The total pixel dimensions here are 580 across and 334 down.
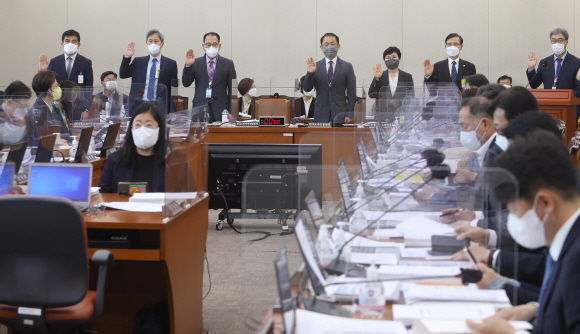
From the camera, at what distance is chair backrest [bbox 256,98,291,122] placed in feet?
24.0

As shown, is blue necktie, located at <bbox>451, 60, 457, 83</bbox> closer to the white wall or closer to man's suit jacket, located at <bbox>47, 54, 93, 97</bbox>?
the white wall

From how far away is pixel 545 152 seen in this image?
53.3 inches

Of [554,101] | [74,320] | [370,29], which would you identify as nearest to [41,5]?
[370,29]

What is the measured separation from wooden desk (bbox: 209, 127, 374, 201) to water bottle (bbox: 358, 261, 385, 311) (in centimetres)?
72

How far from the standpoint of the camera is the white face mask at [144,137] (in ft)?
10.5

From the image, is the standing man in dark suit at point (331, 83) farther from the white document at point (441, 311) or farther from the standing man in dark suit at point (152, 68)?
the white document at point (441, 311)

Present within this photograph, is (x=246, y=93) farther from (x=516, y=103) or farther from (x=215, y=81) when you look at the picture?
(x=516, y=103)

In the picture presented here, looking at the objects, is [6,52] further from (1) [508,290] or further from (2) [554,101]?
(1) [508,290]

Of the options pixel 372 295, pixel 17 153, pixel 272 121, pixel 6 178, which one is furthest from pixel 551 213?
pixel 272 121

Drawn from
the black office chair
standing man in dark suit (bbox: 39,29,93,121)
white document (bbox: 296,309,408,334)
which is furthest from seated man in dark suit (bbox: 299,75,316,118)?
white document (bbox: 296,309,408,334)

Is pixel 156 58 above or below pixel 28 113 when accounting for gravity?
above

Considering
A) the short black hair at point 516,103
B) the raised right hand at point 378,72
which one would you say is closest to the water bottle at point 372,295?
the short black hair at point 516,103

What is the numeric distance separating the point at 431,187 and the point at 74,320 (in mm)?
1520

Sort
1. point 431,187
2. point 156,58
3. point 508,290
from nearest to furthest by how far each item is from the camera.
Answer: point 508,290, point 431,187, point 156,58
